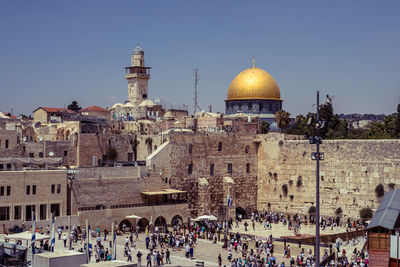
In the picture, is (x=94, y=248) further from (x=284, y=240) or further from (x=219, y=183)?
(x=219, y=183)

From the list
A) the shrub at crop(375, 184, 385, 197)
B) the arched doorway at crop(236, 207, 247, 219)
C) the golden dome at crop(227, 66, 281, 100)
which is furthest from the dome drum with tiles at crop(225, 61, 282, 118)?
the shrub at crop(375, 184, 385, 197)

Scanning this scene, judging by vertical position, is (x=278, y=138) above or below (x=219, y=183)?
above

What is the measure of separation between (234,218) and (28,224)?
15770 mm

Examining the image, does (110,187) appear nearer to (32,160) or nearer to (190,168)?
(32,160)

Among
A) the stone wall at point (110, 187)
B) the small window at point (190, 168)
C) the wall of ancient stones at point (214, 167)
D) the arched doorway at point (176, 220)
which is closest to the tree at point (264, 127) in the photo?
the wall of ancient stones at point (214, 167)

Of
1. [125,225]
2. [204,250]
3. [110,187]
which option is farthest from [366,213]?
[110,187]

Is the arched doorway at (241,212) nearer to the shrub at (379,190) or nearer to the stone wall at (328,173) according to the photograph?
the stone wall at (328,173)

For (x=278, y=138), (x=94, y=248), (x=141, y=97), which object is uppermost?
(x=141, y=97)

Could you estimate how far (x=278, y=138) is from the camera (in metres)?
47.0

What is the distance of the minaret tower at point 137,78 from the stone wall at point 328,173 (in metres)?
18.3

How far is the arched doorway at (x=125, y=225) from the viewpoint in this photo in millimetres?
38938

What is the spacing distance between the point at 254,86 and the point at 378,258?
113ft

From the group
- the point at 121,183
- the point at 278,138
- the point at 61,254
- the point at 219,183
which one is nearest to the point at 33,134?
the point at 121,183

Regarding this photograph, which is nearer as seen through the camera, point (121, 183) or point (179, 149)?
point (121, 183)
